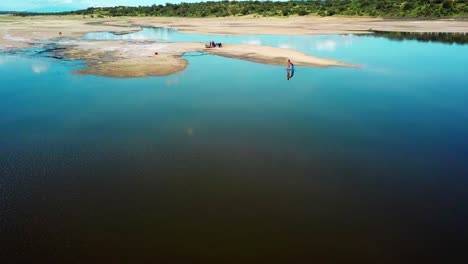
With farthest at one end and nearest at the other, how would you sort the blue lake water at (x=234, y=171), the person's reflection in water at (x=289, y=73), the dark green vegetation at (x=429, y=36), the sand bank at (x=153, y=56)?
the dark green vegetation at (x=429, y=36) → the sand bank at (x=153, y=56) → the person's reflection in water at (x=289, y=73) → the blue lake water at (x=234, y=171)

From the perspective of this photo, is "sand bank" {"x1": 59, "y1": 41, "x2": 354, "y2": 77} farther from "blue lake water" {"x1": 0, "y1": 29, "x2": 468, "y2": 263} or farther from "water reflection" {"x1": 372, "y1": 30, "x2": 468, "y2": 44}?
"water reflection" {"x1": 372, "y1": 30, "x2": 468, "y2": 44}

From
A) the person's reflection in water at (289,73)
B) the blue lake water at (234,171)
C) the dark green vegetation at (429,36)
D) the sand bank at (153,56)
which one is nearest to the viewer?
the blue lake water at (234,171)

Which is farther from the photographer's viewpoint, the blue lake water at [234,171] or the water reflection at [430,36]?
the water reflection at [430,36]

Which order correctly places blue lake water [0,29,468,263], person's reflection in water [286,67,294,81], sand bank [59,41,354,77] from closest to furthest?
blue lake water [0,29,468,263], person's reflection in water [286,67,294,81], sand bank [59,41,354,77]

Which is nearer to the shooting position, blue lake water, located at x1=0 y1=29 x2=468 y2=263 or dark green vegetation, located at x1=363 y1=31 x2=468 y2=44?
blue lake water, located at x1=0 y1=29 x2=468 y2=263

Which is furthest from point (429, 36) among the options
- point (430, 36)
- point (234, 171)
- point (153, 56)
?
point (234, 171)

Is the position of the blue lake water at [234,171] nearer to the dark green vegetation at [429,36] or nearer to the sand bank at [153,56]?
the sand bank at [153,56]

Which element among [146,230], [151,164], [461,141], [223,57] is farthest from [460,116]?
[223,57]

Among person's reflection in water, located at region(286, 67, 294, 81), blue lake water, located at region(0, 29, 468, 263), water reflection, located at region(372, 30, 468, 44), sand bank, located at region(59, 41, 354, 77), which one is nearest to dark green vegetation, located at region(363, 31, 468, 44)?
water reflection, located at region(372, 30, 468, 44)

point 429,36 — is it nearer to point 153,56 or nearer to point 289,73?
point 289,73

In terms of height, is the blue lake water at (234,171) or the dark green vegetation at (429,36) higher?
the dark green vegetation at (429,36)

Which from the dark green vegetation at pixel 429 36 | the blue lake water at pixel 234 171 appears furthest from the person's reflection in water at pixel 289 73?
the dark green vegetation at pixel 429 36
